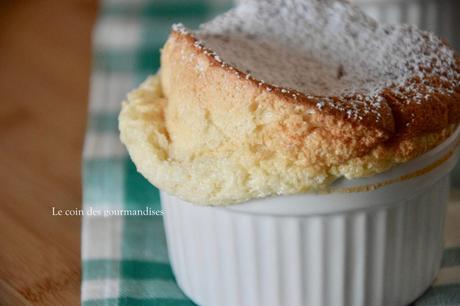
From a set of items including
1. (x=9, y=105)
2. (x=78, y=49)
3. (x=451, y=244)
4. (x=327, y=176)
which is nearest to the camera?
(x=327, y=176)

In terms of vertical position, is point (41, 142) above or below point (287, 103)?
below

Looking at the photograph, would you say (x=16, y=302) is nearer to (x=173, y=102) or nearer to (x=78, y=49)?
(x=173, y=102)

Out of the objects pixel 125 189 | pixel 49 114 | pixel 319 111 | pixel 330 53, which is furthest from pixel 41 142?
pixel 319 111

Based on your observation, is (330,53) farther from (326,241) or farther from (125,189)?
(125,189)

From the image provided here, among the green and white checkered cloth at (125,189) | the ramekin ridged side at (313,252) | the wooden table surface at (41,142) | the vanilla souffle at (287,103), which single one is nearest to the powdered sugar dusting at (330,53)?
the vanilla souffle at (287,103)

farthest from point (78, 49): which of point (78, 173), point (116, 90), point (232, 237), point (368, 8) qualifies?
point (232, 237)

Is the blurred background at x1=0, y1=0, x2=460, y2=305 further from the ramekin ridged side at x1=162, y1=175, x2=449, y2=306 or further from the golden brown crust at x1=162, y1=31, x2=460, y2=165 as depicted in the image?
the golden brown crust at x1=162, y1=31, x2=460, y2=165

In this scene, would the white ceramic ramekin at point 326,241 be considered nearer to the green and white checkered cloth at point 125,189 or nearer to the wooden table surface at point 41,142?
the green and white checkered cloth at point 125,189

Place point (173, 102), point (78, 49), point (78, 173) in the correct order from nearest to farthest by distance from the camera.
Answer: point (173, 102) → point (78, 173) → point (78, 49)
